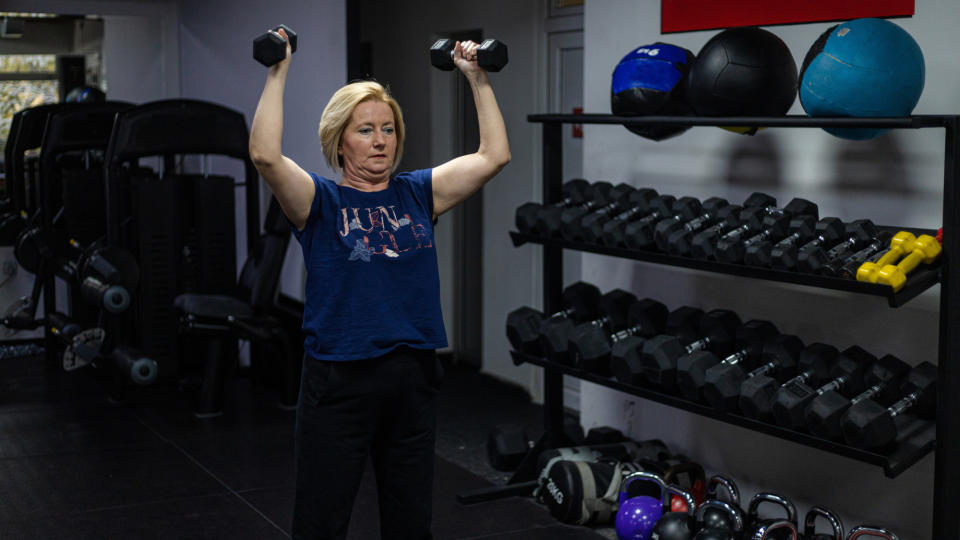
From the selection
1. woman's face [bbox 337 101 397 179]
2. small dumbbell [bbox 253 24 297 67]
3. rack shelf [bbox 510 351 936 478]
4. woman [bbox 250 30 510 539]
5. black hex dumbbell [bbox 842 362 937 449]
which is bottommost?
rack shelf [bbox 510 351 936 478]

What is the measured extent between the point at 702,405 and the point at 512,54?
257 cm

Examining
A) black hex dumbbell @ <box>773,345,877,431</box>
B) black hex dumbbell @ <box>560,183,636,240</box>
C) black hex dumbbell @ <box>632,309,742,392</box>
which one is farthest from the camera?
black hex dumbbell @ <box>560,183,636,240</box>

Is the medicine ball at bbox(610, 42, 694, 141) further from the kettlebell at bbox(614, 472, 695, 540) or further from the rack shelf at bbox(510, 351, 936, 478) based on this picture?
the kettlebell at bbox(614, 472, 695, 540)

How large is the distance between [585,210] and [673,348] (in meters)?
0.60

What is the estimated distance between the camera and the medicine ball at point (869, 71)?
2588 mm

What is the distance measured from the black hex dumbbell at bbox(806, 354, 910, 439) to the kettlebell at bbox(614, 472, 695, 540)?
55cm

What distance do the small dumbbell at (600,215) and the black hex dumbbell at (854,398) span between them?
0.94m

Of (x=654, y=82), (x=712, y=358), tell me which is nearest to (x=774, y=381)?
(x=712, y=358)

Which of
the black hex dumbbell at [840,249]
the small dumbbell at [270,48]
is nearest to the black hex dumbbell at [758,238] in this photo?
the black hex dumbbell at [840,249]

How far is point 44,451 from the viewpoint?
13.9 feet

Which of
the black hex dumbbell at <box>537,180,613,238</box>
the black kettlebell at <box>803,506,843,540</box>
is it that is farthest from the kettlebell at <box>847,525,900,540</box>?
the black hex dumbbell at <box>537,180,613,238</box>

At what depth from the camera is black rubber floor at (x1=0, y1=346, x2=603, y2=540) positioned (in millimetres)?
3414

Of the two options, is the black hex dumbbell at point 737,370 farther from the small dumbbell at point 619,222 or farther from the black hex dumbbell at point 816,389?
the small dumbbell at point 619,222

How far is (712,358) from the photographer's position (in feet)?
10.3
